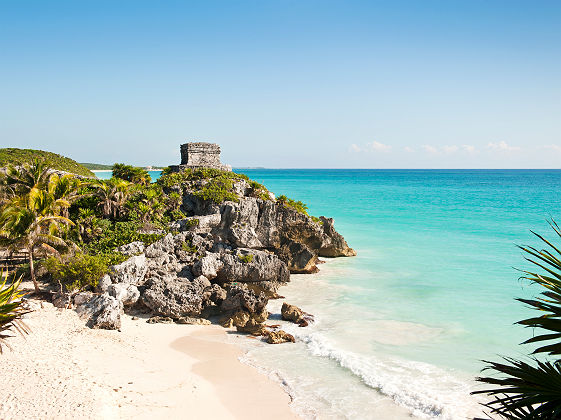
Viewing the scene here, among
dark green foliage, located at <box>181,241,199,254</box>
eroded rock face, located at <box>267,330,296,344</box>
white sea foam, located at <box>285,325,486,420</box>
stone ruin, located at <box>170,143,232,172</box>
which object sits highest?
stone ruin, located at <box>170,143,232,172</box>

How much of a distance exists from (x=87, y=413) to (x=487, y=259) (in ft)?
68.5

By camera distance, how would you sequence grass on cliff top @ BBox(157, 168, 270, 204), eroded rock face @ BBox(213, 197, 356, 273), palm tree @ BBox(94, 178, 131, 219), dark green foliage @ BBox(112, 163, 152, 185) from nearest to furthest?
eroded rock face @ BBox(213, 197, 356, 273) < palm tree @ BBox(94, 178, 131, 219) < grass on cliff top @ BBox(157, 168, 270, 204) < dark green foliage @ BBox(112, 163, 152, 185)

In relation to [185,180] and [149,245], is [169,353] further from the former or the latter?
[185,180]

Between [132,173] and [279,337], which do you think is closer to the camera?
[279,337]

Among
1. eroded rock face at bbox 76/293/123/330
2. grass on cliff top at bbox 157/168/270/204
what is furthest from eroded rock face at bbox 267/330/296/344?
grass on cliff top at bbox 157/168/270/204

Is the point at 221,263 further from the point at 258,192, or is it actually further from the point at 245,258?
the point at 258,192

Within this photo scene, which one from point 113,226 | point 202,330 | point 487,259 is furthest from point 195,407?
point 487,259

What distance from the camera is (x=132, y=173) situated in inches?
991

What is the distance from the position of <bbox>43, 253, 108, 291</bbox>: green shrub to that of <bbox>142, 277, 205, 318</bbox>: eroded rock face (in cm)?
170

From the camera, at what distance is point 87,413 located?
25.4 ft

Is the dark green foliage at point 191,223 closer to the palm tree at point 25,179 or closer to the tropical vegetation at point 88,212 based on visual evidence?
the tropical vegetation at point 88,212

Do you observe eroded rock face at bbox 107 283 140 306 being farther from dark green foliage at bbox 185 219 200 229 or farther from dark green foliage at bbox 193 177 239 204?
dark green foliage at bbox 193 177 239 204

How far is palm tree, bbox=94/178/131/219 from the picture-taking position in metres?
19.7

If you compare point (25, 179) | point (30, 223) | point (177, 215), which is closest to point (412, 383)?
point (30, 223)
